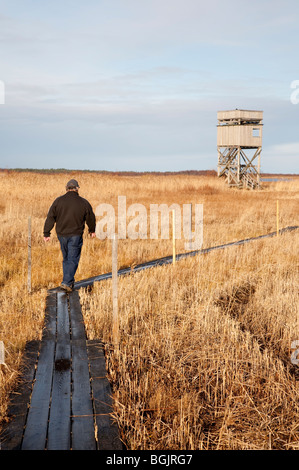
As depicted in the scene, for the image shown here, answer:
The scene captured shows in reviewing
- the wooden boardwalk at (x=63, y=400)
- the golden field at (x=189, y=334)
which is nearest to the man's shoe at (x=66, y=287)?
the golden field at (x=189, y=334)

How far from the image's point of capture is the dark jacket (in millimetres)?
8242

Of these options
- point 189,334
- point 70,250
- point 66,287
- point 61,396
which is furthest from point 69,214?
point 61,396

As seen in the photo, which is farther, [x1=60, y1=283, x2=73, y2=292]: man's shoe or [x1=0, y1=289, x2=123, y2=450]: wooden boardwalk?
[x1=60, y1=283, x2=73, y2=292]: man's shoe

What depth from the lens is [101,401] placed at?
4.46 metres

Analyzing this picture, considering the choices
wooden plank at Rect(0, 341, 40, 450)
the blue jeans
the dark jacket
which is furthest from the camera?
the blue jeans

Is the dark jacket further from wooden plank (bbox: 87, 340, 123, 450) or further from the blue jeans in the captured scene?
wooden plank (bbox: 87, 340, 123, 450)

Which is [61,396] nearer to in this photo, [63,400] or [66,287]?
Result: [63,400]

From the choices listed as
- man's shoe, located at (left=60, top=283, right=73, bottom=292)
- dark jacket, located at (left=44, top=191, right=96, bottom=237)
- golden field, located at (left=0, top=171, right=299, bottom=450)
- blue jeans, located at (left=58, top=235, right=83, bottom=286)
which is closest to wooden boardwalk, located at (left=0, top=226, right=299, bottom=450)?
golden field, located at (left=0, top=171, right=299, bottom=450)

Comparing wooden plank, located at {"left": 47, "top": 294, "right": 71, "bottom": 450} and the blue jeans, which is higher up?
the blue jeans

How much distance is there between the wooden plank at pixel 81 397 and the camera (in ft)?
12.4

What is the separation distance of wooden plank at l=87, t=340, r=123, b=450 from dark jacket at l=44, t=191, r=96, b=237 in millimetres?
2829

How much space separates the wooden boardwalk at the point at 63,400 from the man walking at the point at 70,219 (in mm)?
2170

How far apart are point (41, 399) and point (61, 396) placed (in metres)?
0.19

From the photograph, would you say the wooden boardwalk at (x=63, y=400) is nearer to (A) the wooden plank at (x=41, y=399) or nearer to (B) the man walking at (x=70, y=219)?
(A) the wooden plank at (x=41, y=399)
